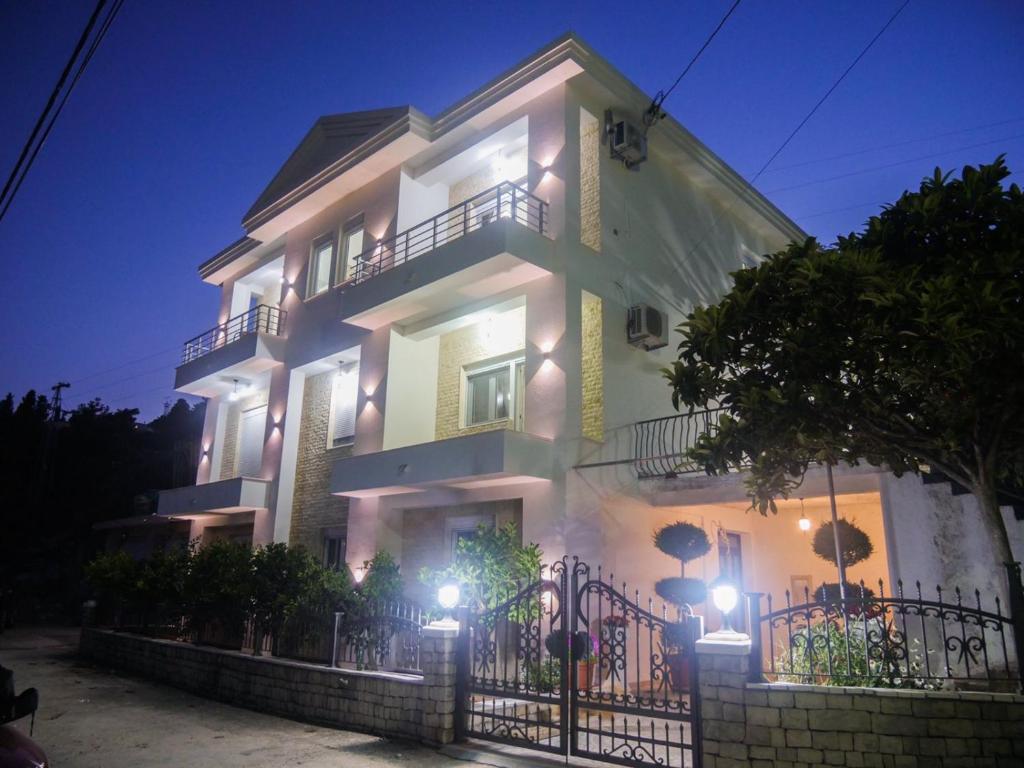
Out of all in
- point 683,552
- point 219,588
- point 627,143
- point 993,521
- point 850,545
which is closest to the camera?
point 993,521

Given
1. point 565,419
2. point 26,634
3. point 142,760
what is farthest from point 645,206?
point 26,634

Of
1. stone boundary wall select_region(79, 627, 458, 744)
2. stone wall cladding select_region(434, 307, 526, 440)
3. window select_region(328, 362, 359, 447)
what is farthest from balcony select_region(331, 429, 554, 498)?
stone boundary wall select_region(79, 627, 458, 744)

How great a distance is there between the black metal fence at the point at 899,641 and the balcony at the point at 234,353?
13297 millimetres

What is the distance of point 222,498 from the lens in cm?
1670

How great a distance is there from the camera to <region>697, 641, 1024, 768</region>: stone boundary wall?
17.1ft

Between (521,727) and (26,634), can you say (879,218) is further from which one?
(26,634)

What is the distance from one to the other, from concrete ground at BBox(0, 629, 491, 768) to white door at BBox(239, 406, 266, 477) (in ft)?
25.0

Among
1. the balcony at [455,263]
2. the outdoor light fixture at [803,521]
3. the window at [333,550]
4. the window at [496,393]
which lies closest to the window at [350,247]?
the balcony at [455,263]

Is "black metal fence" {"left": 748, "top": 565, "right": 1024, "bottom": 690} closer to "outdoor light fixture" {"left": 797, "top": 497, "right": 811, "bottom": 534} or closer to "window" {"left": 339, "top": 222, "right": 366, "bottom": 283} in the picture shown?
"outdoor light fixture" {"left": 797, "top": 497, "right": 811, "bottom": 534}

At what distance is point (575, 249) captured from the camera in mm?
12281

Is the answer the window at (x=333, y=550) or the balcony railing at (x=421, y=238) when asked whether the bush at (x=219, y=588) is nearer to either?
the window at (x=333, y=550)

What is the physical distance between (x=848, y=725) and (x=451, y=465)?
7.09 meters

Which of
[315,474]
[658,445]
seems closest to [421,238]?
[315,474]

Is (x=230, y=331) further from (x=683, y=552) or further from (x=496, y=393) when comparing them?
(x=683, y=552)
